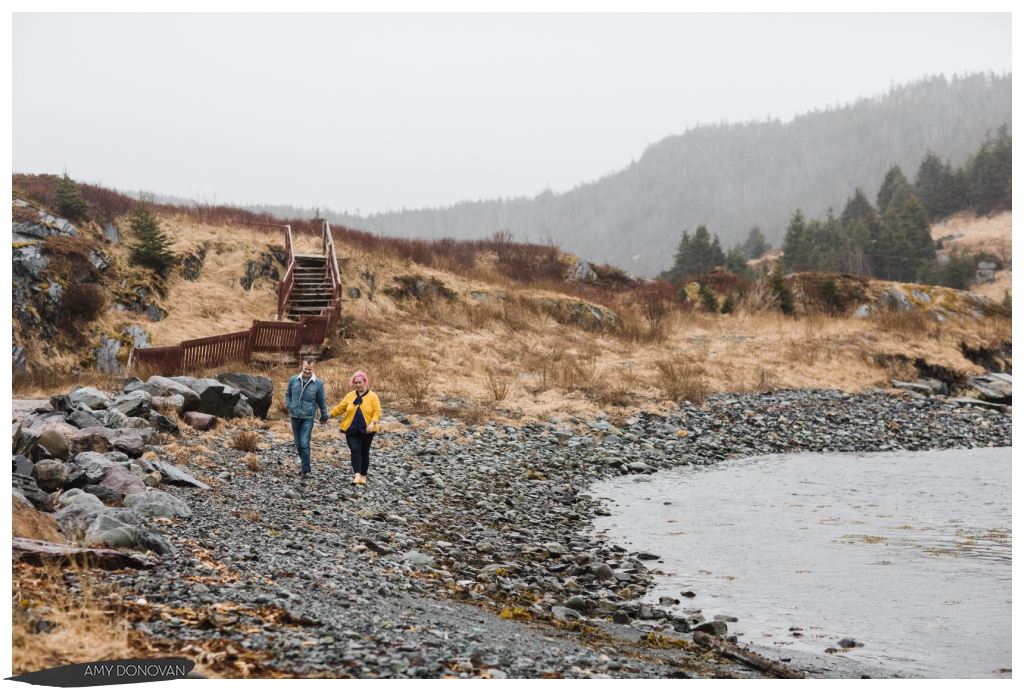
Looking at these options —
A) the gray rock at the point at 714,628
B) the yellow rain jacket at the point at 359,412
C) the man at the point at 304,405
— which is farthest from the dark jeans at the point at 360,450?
the gray rock at the point at 714,628

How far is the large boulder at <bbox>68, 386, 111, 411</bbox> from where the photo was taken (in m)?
9.95

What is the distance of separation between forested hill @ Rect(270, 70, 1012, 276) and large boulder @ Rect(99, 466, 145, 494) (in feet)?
348

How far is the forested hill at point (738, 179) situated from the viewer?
423 ft

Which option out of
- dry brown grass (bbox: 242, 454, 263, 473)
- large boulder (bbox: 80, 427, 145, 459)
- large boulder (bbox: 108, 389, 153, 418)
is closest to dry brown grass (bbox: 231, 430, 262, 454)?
dry brown grass (bbox: 242, 454, 263, 473)

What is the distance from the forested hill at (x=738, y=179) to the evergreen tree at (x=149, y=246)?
298 feet

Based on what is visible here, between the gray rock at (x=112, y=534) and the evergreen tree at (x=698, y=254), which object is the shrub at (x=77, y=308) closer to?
the gray rock at (x=112, y=534)

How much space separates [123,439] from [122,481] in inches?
61.4

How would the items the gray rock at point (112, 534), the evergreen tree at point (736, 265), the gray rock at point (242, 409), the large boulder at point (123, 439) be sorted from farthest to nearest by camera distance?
1. the evergreen tree at point (736, 265)
2. the gray rock at point (242, 409)
3. the large boulder at point (123, 439)
4. the gray rock at point (112, 534)

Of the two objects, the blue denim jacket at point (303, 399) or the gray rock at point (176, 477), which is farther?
the blue denim jacket at point (303, 399)

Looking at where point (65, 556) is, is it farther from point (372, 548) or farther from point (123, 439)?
point (123, 439)

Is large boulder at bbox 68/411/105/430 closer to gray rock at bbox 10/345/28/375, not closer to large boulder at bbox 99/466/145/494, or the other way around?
large boulder at bbox 99/466/145/494

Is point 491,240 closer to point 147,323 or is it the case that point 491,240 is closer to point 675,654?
point 147,323

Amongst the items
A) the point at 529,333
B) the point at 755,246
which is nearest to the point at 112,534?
the point at 529,333

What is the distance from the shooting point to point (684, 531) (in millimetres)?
8766
